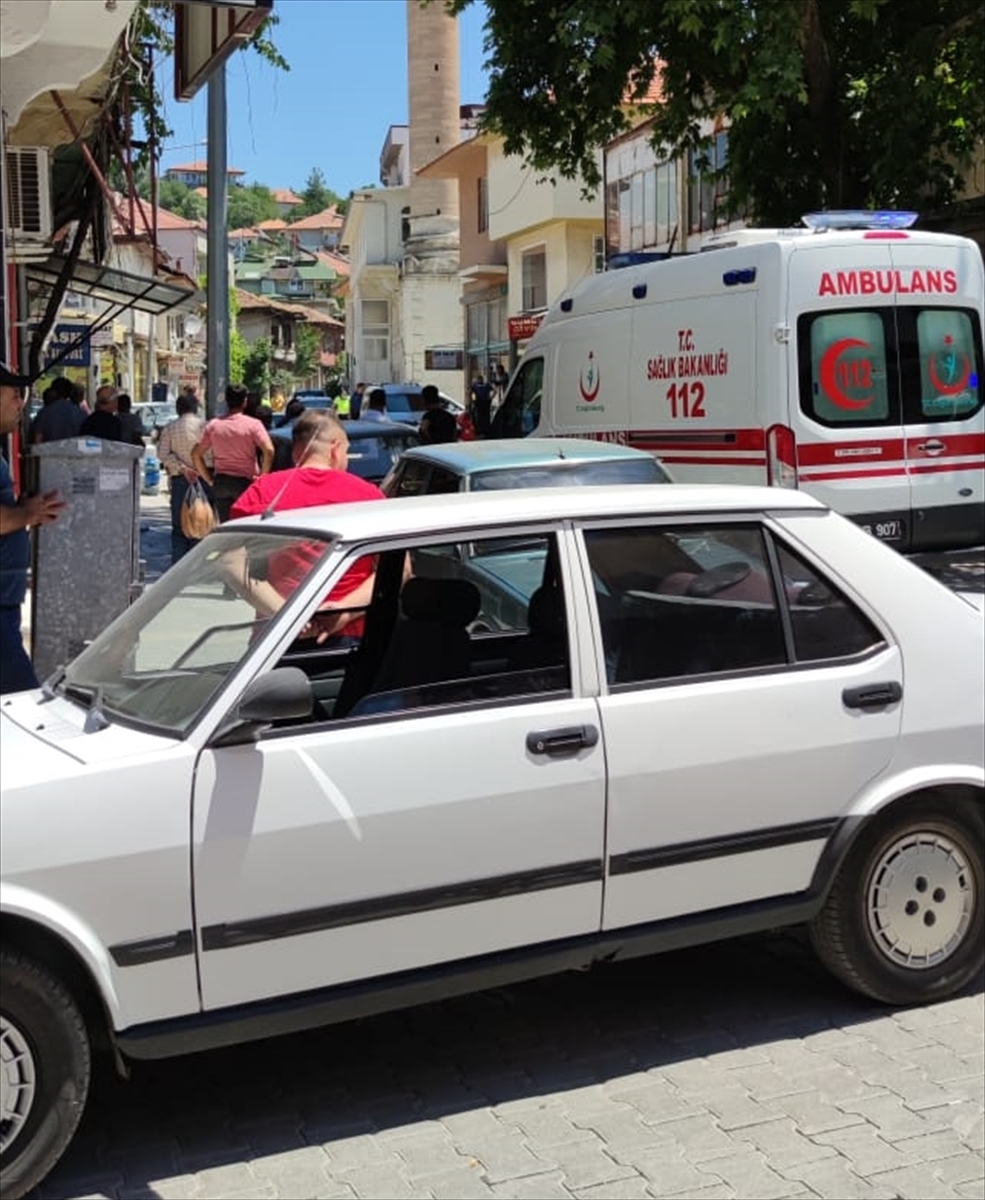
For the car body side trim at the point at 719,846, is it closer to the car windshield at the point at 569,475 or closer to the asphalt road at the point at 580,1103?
the asphalt road at the point at 580,1103

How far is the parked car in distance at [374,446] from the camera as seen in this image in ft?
49.0

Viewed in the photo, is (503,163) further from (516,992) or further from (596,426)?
(516,992)

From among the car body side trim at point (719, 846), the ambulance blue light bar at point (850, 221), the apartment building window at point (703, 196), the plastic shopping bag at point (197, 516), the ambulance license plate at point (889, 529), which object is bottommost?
the car body side trim at point (719, 846)

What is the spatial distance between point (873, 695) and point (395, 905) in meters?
1.55

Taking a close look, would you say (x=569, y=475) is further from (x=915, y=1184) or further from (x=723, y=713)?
(x=915, y=1184)

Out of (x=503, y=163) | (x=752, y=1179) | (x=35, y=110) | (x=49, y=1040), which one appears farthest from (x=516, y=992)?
(x=503, y=163)

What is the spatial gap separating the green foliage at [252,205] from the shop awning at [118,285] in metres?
139

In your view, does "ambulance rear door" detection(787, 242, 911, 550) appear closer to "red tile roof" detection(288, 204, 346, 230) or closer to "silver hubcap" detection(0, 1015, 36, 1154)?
"silver hubcap" detection(0, 1015, 36, 1154)

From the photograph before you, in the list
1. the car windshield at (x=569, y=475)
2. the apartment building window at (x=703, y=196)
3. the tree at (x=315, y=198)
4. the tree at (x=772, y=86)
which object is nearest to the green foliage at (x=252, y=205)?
the tree at (x=315, y=198)

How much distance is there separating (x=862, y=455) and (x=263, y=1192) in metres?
7.97

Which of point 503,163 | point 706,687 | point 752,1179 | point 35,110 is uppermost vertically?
point 503,163

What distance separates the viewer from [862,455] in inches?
401

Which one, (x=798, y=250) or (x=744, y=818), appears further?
(x=798, y=250)

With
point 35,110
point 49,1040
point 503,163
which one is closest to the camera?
point 49,1040
